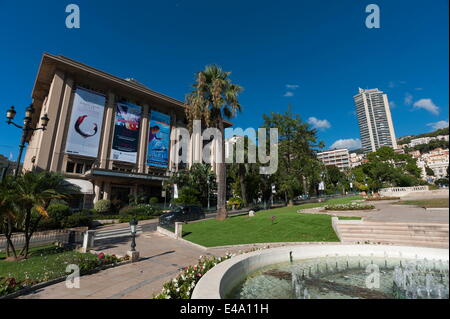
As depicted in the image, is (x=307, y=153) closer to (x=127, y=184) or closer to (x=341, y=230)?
(x=341, y=230)

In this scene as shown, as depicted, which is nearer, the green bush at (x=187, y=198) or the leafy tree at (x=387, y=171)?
the green bush at (x=187, y=198)

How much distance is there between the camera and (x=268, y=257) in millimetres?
7520

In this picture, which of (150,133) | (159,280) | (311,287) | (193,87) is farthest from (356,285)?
(150,133)

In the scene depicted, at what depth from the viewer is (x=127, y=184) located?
119ft

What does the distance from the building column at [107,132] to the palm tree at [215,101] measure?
2114 cm

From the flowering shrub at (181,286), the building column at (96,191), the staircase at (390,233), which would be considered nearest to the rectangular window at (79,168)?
the building column at (96,191)

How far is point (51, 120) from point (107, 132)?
7.15 metres

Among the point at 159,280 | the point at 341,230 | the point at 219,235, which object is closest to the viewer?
the point at 159,280

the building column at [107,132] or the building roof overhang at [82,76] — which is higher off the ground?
the building roof overhang at [82,76]

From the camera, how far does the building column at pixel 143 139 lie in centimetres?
3872

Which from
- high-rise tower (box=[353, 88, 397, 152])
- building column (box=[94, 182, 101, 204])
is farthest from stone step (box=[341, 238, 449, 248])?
high-rise tower (box=[353, 88, 397, 152])

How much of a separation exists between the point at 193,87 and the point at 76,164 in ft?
76.0

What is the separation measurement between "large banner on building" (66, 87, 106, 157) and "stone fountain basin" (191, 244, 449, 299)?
33.2m

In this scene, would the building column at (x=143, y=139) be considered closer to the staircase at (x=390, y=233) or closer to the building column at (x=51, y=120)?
the building column at (x=51, y=120)
